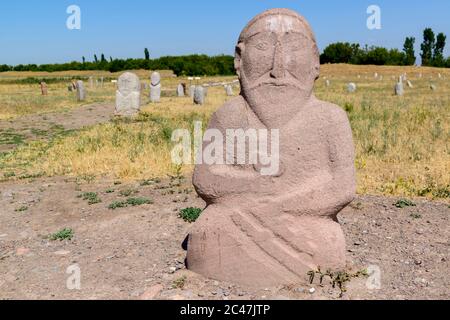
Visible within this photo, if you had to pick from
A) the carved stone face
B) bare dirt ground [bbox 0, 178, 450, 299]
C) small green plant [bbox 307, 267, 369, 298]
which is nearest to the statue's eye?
the carved stone face

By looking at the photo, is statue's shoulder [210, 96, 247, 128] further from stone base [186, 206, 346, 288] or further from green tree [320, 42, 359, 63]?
green tree [320, 42, 359, 63]

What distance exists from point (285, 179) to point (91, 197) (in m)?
4.08

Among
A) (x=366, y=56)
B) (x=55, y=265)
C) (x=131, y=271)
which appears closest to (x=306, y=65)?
(x=131, y=271)

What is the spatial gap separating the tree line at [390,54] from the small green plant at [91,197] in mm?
63992

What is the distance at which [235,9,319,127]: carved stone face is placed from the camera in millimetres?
4145

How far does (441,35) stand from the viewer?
225 ft

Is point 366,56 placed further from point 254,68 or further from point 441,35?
point 254,68

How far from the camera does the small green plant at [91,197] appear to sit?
23.4 feet

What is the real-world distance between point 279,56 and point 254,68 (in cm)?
24

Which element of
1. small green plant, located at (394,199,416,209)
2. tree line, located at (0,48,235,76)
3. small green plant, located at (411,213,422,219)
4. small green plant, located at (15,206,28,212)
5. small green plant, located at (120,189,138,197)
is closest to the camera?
small green plant, located at (411,213,422,219)

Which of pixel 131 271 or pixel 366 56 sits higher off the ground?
pixel 366 56

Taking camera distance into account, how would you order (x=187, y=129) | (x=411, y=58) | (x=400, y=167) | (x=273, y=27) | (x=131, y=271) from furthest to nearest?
(x=411, y=58), (x=187, y=129), (x=400, y=167), (x=131, y=271), (x=273, y=27)

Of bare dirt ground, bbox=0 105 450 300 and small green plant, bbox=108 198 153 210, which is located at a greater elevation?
small green plant, bbox=108 198 153 210
